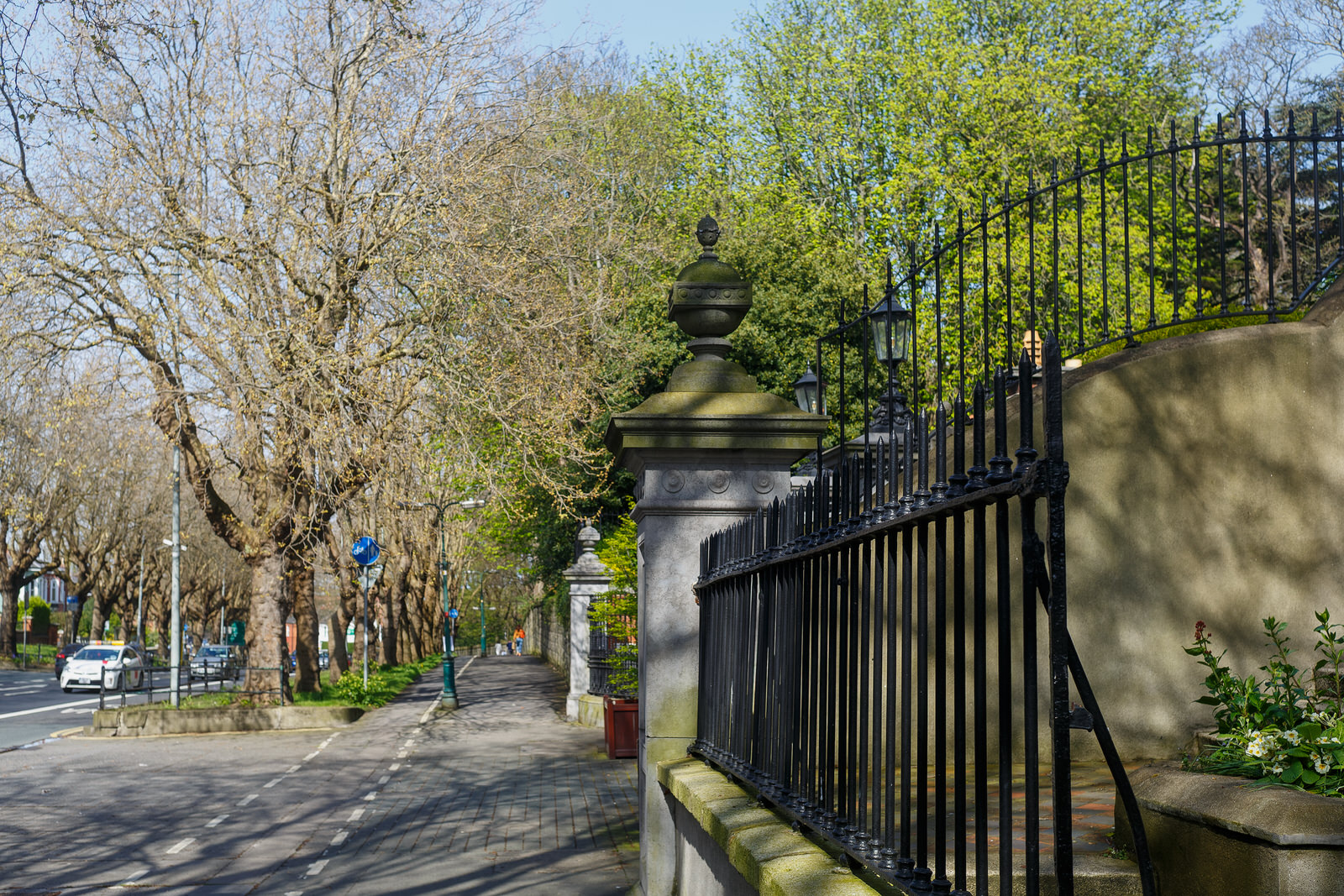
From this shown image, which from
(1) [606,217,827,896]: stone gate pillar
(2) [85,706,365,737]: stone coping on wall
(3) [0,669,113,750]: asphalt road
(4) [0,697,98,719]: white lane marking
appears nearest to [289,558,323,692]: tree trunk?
(3) [0,669,113,750]: asphalt road

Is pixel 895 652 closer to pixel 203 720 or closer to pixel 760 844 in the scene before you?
pixel 760 844

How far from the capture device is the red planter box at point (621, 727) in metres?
17.1

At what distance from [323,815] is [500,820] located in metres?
1.99

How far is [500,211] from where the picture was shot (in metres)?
22.6

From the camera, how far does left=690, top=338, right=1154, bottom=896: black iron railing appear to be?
234 centimetres

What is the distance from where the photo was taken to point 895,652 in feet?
10.8

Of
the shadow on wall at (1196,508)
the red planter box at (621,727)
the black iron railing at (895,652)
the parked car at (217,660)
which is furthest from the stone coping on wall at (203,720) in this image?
the parked car at (217,660)

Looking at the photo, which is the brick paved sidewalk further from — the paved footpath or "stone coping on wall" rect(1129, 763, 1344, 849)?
"stone coping on wall" rect(1129, 763, 1344, 849)

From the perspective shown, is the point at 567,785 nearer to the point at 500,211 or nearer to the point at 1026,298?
the point at 500,211

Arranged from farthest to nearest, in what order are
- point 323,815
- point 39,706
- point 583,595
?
point 39,706, point 583,595, point 323,815

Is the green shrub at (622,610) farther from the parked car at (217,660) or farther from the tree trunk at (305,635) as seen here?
the parked car at (217,660)

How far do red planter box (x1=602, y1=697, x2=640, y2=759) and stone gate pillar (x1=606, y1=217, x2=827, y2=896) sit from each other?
32.1ft

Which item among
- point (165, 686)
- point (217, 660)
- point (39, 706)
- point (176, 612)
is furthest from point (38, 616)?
point (176, 612)

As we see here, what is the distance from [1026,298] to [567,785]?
18.3m
